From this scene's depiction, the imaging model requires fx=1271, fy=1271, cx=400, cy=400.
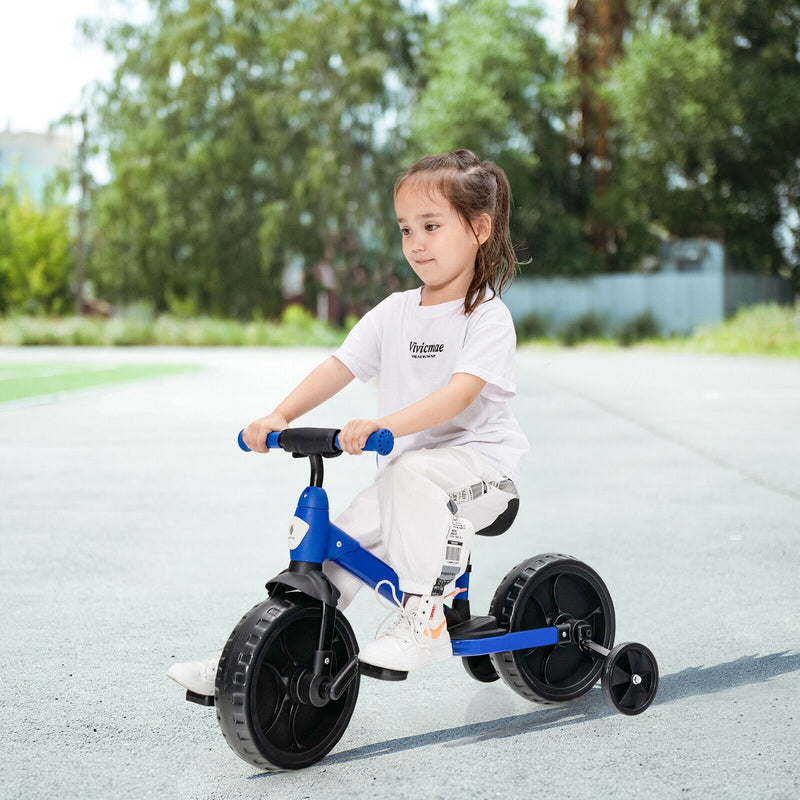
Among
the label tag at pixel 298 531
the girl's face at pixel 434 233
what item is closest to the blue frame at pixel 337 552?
the label tag at pixel 298 531

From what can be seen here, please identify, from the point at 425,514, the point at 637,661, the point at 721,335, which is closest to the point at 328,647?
the point at 425,514

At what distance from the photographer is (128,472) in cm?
1024

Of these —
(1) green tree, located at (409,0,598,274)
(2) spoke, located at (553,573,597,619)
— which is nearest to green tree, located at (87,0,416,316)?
(1) green tree, located at (409,0,598,274)

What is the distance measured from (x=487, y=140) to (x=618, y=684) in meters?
40.8

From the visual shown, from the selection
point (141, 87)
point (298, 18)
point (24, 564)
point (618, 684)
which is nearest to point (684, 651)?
point (618, 684)

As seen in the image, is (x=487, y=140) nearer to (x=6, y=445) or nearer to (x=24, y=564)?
(x=6, y=445)

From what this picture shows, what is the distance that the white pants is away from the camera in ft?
11.2

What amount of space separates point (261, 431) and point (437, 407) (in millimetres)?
481

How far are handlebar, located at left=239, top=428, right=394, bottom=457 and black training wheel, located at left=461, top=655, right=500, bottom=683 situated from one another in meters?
1.12

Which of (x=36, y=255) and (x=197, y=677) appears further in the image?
(x=36, y=255)

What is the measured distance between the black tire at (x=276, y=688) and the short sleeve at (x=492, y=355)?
0.78m

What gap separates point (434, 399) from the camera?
347cm

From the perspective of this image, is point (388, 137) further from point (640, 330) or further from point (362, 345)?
point (362, 345)

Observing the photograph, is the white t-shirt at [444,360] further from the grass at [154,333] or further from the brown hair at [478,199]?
the grass at [154,333]
